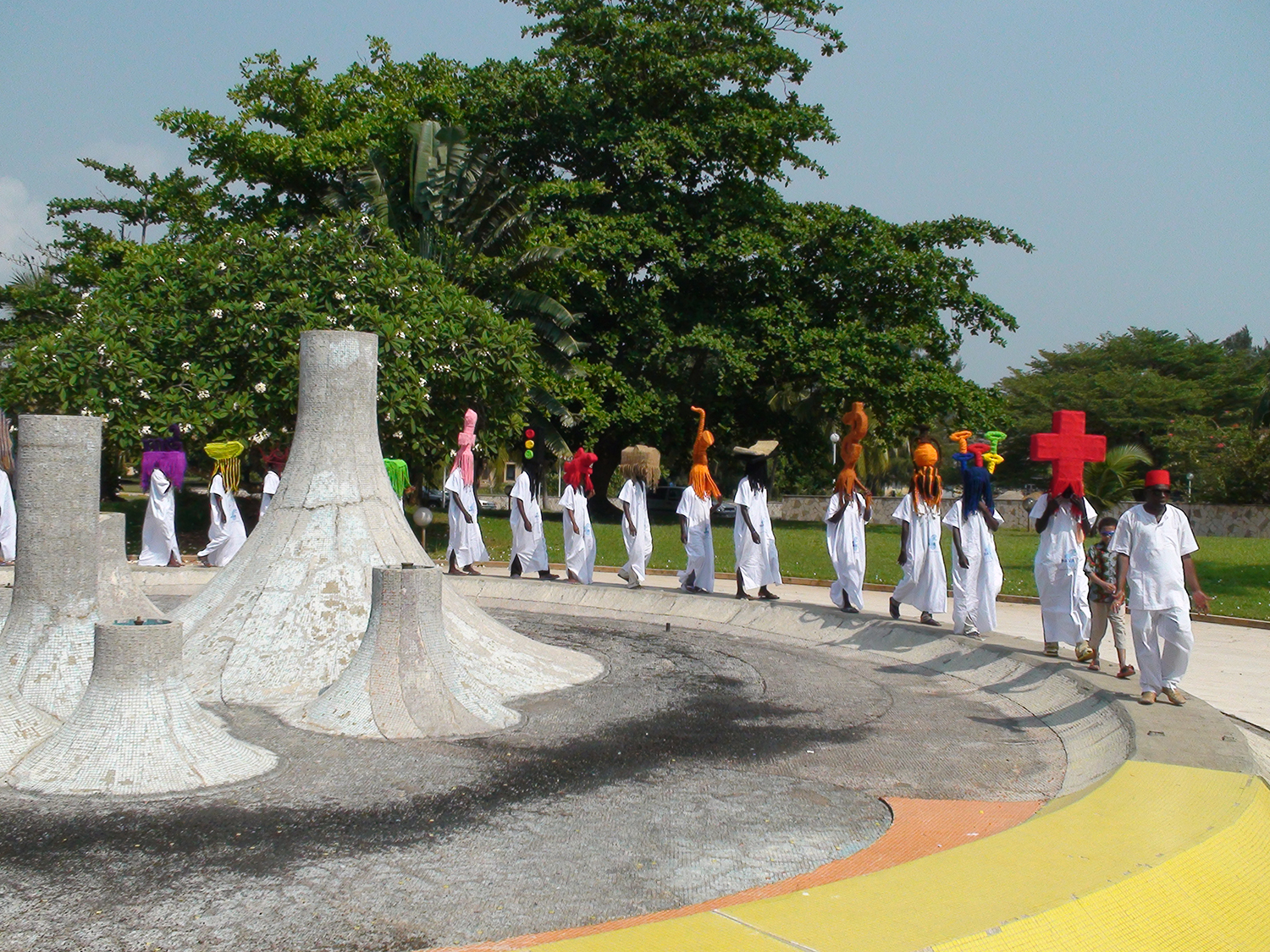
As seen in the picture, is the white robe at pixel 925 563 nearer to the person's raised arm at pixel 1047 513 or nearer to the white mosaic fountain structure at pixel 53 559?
the person's raised arm at pixel 1047 513

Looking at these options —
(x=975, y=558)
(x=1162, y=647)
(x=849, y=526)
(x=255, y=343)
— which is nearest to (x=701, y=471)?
(x=849, y=526)

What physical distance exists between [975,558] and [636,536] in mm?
4964

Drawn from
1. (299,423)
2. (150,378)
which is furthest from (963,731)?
(150,378)

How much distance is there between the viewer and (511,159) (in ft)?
99.3

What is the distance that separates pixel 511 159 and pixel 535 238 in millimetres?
6736

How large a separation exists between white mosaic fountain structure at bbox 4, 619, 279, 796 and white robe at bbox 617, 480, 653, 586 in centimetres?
849

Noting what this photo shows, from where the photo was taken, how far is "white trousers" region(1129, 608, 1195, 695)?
726 cm

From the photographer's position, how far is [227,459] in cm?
1577

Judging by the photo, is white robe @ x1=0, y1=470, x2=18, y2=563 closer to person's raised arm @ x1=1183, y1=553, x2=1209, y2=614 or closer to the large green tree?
the large green tree

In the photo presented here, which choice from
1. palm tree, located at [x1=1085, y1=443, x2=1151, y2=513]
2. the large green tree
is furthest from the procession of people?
palm tree, located at [x1=1085, y1=443, x2=1151, y2=513]

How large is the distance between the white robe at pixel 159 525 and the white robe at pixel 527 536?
432 cm

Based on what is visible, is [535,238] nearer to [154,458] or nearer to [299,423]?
[154,458]

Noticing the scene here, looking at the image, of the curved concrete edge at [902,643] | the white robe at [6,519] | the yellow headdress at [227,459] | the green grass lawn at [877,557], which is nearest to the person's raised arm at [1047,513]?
the curved concrete edge at [902,643]

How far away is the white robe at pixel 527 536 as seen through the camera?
15331 mm
